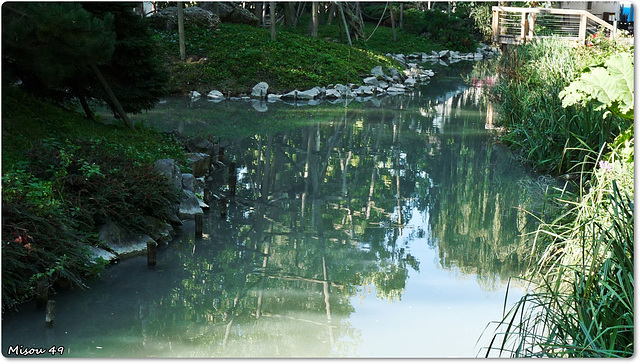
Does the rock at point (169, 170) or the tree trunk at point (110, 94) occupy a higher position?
the tree trunk at point (110, 94)

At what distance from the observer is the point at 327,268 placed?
6406 mm

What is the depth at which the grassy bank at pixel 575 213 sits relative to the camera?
357 cm

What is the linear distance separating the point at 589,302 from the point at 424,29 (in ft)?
97.5

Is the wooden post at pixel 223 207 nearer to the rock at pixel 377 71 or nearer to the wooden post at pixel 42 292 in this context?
the wooden post at pixel 42 292

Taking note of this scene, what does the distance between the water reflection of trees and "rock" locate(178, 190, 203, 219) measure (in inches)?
8.1

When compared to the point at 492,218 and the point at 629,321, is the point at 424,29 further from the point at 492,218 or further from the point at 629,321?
the point at 629,321

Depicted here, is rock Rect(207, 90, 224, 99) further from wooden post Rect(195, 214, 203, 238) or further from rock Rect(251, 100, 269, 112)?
wooden post Rect(195, 214, 203, 238)

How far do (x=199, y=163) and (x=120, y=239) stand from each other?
9.42ft

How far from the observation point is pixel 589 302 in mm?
3656

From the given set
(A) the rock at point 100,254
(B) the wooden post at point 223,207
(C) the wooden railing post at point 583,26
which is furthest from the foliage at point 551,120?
(A) the rock at point 100,254

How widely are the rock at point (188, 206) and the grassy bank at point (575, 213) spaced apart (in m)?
3.63

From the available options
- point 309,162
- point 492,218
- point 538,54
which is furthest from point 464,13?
point 492,218

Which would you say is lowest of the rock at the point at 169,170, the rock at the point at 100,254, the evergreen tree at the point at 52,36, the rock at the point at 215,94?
the rock at the point at 215,94

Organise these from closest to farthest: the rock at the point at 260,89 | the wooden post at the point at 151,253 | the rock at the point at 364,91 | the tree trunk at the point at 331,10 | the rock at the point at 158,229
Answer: the wooden post at the point at 151,253 → the rock at the point at 158,229 → the rock at the point at 260,89 → the rock at the point at 364,91 → the tree trunk at the point at 331,10
